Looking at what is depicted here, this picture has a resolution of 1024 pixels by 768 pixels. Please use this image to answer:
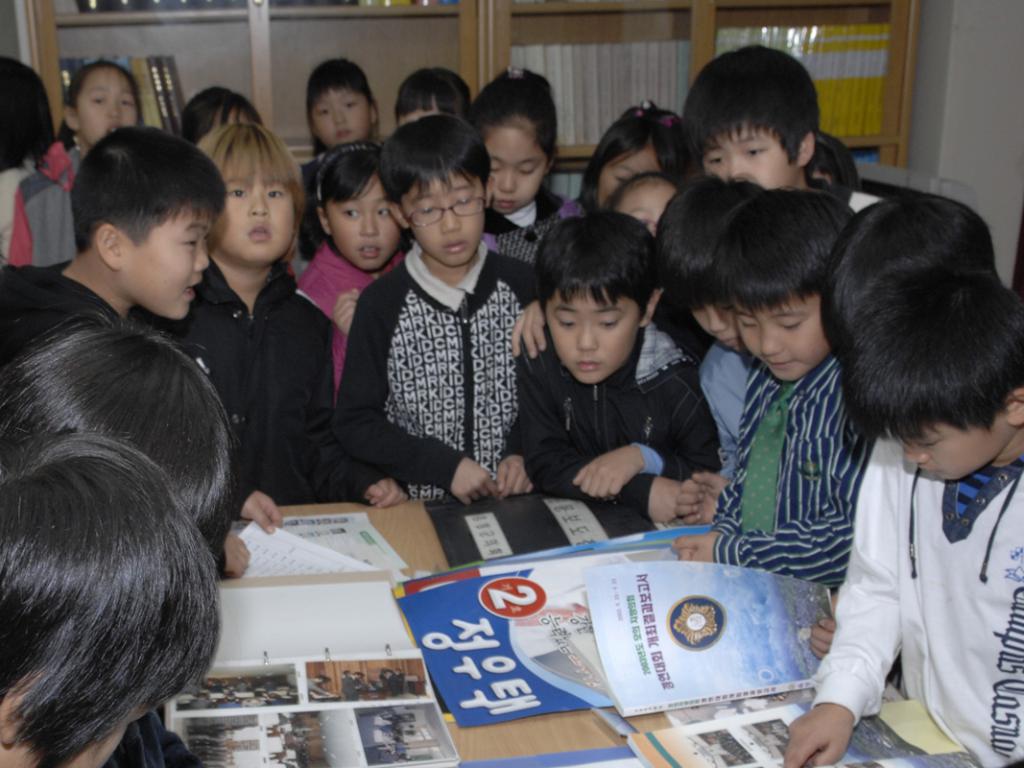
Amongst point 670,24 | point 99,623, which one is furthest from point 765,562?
point 670,24

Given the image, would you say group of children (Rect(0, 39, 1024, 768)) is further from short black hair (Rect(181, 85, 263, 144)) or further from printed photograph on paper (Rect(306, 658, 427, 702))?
short black hair (Rect(181, 85, 263, 144))

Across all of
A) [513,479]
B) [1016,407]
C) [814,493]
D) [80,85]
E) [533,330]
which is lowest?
[513,479]

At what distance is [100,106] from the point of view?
325cm

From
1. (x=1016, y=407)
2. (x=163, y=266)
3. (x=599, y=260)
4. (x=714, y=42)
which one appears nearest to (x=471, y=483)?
(x=599, y=260)

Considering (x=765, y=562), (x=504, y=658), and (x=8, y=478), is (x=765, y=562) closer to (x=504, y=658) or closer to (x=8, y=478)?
(x=504, y=658)

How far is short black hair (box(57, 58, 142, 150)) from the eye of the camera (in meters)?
3.26

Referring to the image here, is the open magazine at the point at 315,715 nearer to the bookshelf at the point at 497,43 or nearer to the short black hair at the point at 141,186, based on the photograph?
the short black hair at the point at 141,186

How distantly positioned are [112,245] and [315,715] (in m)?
1.05

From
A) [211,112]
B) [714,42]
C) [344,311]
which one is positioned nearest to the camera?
[344,311]

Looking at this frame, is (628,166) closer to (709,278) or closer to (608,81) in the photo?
(709,278)

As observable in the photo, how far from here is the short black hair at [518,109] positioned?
2678 millimetres

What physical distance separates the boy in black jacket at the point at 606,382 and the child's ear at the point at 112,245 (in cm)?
73

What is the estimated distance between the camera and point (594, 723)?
1.13 m

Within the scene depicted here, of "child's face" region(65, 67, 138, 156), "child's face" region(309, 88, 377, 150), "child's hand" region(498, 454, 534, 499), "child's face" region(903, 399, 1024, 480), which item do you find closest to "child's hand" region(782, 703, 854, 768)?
"child's face" region(903, 399, 1024, 480)
